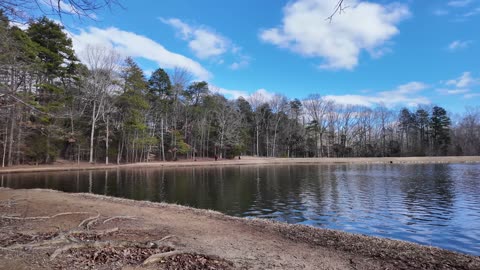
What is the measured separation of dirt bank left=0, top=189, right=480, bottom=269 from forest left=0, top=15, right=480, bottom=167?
628 cm

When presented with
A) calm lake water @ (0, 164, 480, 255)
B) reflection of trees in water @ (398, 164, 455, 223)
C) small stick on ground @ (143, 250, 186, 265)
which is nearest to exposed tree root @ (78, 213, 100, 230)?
small stick on ground @ (143, 250, 186, 265)

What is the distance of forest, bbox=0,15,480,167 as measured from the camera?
3434 cm

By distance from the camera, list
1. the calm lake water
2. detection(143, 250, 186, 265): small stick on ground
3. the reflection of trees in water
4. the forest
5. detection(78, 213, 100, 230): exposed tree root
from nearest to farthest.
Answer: detection(143, 250, 186, 265): small stick on ground → detection(78, 213, 100, 230): exposed tree root → the calm lake water → the reflection of trees in water → the forest

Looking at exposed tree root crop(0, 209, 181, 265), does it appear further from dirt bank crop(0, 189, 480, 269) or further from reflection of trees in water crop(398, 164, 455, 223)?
reflection of trees in water crop(398, 164, 455, 223)

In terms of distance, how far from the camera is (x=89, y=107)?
4722 centimetres

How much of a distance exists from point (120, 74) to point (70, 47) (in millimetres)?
7360

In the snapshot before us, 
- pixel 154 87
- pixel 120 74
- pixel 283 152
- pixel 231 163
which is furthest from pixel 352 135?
pixel 120 74

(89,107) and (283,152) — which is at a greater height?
(89,107)

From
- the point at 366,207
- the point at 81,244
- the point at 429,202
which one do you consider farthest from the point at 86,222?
the point at 429,202

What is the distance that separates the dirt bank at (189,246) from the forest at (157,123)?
6285mm

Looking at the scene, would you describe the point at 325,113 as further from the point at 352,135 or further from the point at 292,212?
the point at 292,212

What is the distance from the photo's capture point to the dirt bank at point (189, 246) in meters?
4.92

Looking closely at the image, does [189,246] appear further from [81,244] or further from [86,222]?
[86,222]

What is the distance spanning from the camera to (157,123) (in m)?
57.9
